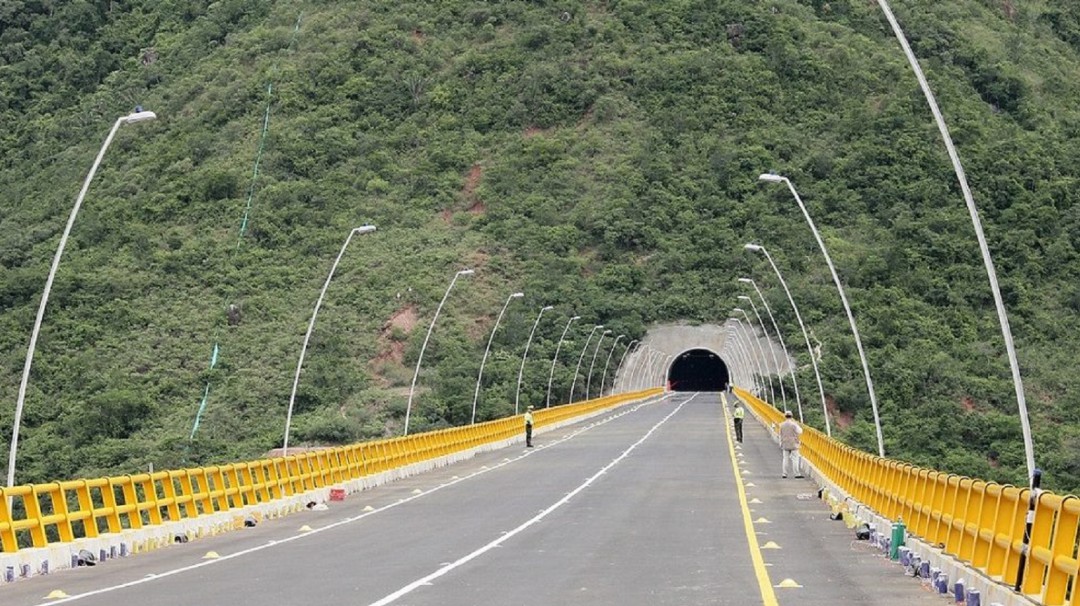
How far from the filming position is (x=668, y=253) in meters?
129

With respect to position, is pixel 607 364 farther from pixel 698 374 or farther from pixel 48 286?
pixel 48 286

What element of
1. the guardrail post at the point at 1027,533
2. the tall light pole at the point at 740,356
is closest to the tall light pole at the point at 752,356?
the tall light pole at the point at 740,356

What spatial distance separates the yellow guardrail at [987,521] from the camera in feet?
44.4

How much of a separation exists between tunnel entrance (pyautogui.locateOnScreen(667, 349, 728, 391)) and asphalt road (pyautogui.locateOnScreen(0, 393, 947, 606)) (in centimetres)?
13397

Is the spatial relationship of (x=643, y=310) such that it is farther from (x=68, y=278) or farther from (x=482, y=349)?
(x=68, y=278)

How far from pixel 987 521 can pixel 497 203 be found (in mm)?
118823

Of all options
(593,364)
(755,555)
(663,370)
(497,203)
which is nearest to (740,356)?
(593,364)

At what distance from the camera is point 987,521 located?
57.6 ft

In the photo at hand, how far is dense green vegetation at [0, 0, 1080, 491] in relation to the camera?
99.2m

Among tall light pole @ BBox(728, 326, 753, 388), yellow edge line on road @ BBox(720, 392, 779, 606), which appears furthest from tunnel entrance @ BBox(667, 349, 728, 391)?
yellow edge line on road @ BBox(720, 392, 779, 606)

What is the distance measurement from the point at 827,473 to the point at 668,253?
90.4m

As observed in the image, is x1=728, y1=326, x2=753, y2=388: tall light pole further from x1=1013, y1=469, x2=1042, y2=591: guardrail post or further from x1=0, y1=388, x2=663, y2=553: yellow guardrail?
x1=1013, y1=469, x2=1042, y2=591: guardrail post

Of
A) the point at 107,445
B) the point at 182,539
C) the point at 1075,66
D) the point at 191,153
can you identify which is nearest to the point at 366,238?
the point at 191,153

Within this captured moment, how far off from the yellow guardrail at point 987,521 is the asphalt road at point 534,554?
0.74 metres
